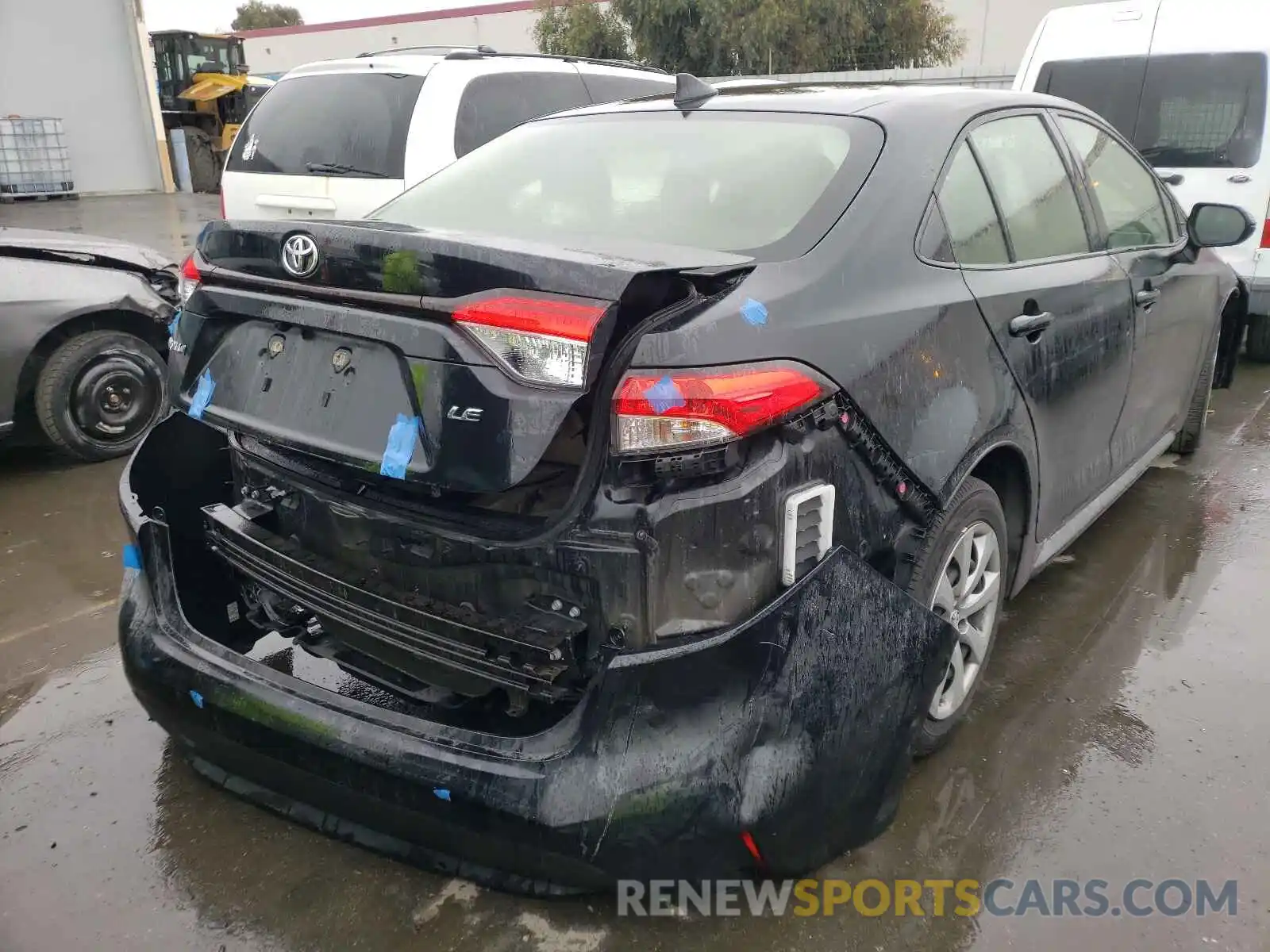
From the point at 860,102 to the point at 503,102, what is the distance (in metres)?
3.65

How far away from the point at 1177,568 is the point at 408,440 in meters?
3.29

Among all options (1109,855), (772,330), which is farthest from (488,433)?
(1109,855)

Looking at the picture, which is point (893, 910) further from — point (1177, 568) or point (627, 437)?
point (1177, 568)

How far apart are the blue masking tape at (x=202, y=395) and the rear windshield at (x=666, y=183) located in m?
0.62

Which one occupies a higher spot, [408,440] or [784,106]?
[784,106]

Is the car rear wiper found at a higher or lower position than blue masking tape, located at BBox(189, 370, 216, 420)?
higher

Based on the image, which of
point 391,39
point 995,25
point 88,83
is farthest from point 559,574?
point 391,39

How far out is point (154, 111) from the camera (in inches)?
763

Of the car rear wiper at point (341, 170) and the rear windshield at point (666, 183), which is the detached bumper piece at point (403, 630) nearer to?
the rear windshield at point (666, 183)

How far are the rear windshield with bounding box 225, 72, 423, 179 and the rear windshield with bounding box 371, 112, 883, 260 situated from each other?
2732 mm

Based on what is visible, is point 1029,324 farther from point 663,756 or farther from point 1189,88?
point 1189,88

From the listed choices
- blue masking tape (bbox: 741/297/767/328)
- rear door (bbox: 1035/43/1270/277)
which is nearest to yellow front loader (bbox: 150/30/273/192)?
rear door (bbox: 1035/43/1270/277)

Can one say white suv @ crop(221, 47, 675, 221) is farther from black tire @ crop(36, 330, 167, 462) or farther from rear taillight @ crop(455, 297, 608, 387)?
rear taillight @ crop(455, 297, 608, 387)

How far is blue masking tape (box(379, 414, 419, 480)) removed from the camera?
1896 millimetres
